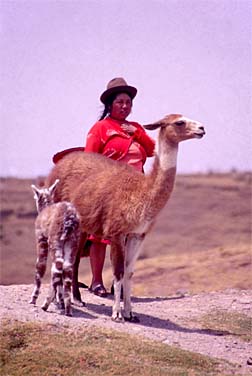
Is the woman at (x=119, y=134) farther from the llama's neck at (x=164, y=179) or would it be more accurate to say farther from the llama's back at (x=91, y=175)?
the llama's neck at (x=164, y=179)

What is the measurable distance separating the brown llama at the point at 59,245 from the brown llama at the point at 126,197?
1.76 feet

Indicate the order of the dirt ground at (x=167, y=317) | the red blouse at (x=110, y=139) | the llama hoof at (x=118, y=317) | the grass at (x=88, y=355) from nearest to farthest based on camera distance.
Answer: the grass at (x=88, y=355), the dirt ground at (x=167, y=317), the llama hoof at (x=118, y=317), the red blouse at (x=110, y=139)

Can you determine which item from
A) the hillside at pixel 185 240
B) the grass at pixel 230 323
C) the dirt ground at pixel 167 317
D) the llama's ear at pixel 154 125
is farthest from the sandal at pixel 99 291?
the hillside at pixel 185 240

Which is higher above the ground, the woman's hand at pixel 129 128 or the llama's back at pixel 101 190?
the woman's hand at pixel 129 128

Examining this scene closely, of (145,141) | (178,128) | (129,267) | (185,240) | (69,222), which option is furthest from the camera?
(185,240)

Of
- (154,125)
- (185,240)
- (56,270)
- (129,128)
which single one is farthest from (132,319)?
(185,240)

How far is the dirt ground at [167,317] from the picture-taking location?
752cm

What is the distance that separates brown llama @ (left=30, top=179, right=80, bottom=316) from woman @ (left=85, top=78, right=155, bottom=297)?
1.66 metres

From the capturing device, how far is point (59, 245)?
779 cm

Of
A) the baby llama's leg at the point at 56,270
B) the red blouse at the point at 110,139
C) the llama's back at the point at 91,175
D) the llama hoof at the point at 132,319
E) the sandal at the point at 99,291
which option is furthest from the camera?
the sandal at the point at 99,291

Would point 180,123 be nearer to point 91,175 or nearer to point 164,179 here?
point 164,179

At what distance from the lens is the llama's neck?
26.8 feet

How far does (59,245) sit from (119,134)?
2201mm

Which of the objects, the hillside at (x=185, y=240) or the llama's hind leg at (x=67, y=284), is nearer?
the llama's hind leg at (x=67, y=284)
